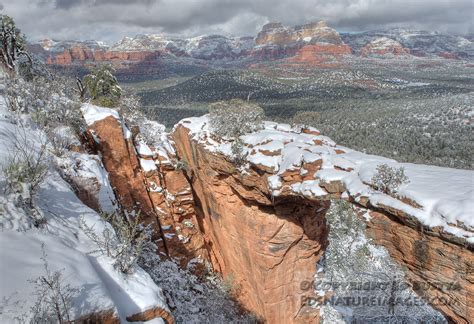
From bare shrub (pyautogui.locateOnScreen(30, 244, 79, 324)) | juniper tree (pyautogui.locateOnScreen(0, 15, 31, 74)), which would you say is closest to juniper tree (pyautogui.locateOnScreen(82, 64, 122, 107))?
juniper tree (pyautogui.locateOnScreen(0, 15, 31, 74))

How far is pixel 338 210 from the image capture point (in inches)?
963

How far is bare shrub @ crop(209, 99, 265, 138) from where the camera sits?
13.2m

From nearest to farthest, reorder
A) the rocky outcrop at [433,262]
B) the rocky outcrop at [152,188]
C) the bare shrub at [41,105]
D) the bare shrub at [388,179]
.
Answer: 1. the rocky outcrop at [433,262]
2. the bare shrub at [388,179]
3. the bare shrub at [41,105]
4. the rocky outcrop at [152,188]

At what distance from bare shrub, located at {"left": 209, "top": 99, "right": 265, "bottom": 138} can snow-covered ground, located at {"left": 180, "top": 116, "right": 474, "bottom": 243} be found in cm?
43

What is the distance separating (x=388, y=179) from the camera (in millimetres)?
7922

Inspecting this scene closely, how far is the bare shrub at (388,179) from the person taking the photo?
7.74 metres

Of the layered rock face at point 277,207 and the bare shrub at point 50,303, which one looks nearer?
the bare shrub at point 50,303

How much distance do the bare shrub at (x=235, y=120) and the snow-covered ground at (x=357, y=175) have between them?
1.43 feet

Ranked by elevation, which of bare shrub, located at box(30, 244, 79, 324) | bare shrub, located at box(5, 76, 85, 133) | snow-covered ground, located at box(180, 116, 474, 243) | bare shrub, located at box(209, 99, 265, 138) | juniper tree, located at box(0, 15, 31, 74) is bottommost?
snow-covered ground, located at box(180, 116, 474, 243)

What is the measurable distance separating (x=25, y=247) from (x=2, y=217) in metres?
0.71

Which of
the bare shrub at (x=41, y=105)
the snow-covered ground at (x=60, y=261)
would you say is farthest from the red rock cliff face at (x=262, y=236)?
the snow-covered ground at (x=60, y=261)

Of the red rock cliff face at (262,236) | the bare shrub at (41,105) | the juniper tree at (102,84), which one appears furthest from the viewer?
the juniper tree at (102,84)

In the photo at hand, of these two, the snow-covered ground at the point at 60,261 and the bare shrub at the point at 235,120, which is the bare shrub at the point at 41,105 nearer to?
the snow-covered ground at the point at 60,261

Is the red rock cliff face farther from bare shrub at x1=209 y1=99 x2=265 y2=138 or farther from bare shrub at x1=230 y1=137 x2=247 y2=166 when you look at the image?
bare shrub at x1=209 y1=99 x2=265 y2=138
